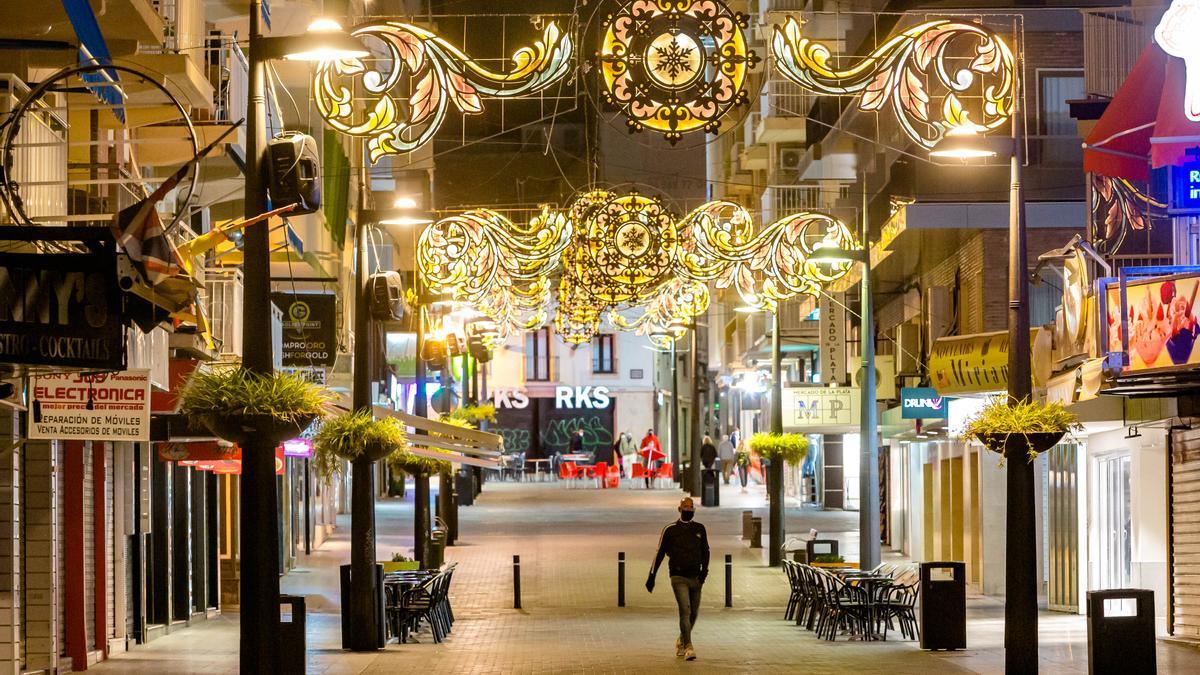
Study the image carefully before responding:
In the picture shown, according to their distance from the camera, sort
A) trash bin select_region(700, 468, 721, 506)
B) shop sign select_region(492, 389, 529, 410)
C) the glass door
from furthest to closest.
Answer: shop sign select_region(492, 389, 529, 410) → trash bin select_region(700, 468, 721, 506) → the glass door

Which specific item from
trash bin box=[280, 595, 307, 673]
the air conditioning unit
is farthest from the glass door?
the air conditioning unit

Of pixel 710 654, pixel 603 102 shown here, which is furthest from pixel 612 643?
pixel 603 102

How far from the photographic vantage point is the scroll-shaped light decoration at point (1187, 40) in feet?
62.2

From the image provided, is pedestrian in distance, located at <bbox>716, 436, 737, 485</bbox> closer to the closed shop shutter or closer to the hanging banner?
the hanging banner

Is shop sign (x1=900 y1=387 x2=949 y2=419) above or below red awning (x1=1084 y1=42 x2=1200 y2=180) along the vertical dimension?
below

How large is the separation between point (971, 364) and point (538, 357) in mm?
79404

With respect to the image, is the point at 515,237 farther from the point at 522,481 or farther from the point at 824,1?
the point at 522,481

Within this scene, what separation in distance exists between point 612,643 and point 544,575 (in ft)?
38.6

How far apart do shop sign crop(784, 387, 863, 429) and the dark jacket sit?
17.9 metres

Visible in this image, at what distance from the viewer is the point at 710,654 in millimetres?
23031

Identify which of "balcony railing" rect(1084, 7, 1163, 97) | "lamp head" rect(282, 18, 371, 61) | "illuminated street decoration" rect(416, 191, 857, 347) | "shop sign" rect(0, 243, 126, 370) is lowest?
"shop sign" rect(0, 243, 126, 370)

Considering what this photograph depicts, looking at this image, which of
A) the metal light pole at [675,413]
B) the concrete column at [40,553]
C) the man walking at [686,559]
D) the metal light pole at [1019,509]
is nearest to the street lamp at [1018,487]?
the metal light pole at [1019,509]

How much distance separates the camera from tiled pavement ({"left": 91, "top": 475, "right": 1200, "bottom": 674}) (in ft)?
72.3

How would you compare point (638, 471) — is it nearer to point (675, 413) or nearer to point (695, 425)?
point (675, 413)
